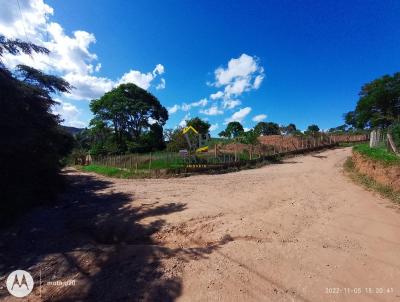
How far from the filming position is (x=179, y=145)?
21016 millimetres

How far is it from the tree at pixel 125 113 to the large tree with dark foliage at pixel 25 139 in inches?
905

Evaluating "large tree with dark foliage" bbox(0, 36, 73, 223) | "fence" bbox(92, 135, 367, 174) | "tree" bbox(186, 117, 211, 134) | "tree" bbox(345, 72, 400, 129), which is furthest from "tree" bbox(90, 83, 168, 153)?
"tree" bbox(345, 72, 400, 129)

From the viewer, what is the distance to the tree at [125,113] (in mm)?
35188

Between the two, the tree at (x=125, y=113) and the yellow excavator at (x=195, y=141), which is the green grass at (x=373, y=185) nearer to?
the yellow excavator at (x=195, y=141)

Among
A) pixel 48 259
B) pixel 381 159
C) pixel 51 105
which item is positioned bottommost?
pixel 48 259

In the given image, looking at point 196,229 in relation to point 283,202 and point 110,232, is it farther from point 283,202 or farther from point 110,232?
point 283,202

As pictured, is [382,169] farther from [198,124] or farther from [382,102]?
[382,102]

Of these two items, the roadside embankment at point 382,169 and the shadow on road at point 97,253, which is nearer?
the shadow on road at point 97,253

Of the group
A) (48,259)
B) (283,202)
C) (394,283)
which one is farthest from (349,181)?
(48,259)

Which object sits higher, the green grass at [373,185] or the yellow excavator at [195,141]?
the yellow excavator at [195,141]

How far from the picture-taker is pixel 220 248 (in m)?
4.87

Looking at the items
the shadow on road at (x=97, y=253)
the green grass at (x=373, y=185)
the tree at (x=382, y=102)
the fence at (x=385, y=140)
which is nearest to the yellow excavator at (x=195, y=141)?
the green grass at (x=373, y=185)

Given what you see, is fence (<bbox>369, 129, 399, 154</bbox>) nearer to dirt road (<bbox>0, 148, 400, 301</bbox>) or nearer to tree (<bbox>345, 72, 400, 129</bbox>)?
dirt road (<bbox>0, 148, 400, 301</bbox>)

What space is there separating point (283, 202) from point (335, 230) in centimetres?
235
